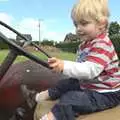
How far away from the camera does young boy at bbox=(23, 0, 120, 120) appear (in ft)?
10.0

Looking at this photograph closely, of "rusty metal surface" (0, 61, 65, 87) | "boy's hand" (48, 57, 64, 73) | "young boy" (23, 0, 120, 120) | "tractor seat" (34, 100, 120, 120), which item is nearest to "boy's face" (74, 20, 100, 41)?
"young boy" (23, 0, 120, 120)

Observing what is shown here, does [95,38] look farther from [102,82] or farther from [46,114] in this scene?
[46,114]

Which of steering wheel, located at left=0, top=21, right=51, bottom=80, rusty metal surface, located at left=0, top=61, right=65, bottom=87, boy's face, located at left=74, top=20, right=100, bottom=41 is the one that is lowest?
rusty metal surface, located at left=0, top=61, right=65, bottom=87

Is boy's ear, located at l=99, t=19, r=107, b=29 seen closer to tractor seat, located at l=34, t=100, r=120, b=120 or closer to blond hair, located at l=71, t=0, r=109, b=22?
blond hair, located at l=71, t=0, r=109, b=22

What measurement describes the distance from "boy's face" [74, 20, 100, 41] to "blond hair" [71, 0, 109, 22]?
33 mm

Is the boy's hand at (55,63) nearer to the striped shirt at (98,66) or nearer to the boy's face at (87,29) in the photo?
the striped shirt at (98,66)

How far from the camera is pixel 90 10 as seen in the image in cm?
308

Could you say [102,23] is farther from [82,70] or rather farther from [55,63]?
[55,63]

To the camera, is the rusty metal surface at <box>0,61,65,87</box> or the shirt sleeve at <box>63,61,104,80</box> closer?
the shirt sleeve at <box>63,61,104,80</box>

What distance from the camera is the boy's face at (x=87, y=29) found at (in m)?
3.10

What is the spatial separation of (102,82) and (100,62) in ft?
0.62

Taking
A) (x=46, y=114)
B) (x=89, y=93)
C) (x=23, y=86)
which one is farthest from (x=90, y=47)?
(x=23, y=86)

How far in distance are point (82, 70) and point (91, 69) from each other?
7 cm

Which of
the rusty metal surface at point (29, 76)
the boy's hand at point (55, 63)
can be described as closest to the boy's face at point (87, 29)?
the boy's hand at point (55, 63)
